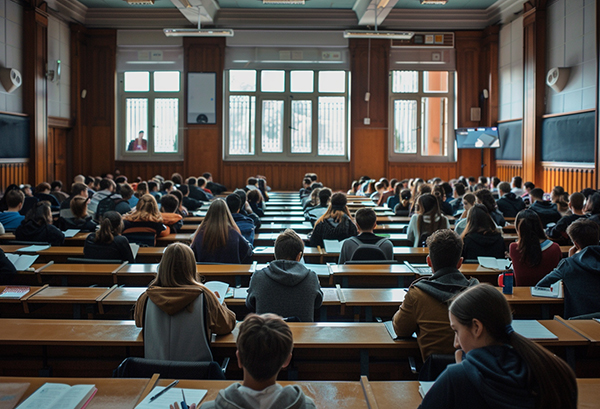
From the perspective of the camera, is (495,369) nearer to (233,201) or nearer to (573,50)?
(233,201)

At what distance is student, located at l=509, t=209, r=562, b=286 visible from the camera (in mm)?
3928

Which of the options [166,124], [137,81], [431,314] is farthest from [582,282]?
[137,81]

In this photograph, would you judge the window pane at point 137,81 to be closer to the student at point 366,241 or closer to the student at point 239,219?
the student at point 239,219

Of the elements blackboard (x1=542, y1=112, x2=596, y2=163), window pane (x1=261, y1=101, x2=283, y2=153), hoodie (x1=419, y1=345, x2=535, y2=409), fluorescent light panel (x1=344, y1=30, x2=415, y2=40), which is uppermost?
fluorescent light panel (x1=344, y1=30, x2=415, y2=40)

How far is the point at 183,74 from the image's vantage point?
566 inches

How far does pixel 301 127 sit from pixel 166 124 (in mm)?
3759

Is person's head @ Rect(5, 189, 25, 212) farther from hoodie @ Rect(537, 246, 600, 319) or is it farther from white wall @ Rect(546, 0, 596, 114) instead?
white wall @ Rect(546, 0, 596, 114)

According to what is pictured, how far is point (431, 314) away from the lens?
250 centimetres

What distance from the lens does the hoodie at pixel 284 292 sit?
3.01m

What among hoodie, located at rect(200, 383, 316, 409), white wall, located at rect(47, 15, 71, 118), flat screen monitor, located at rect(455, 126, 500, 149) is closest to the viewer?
hoodie, located at rect(200, 383, 316, 409)

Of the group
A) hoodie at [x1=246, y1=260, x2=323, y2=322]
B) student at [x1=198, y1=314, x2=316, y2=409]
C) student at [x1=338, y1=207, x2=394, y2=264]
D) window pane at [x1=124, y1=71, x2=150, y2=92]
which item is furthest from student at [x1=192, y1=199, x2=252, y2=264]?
window pane at [x1=124, y1=71, x2=150, y2=92]

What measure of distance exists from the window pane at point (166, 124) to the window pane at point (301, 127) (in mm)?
3261

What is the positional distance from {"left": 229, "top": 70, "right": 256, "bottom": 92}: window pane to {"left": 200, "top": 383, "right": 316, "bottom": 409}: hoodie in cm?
1361

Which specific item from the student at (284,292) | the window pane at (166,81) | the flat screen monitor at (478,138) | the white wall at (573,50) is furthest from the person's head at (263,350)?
the window pane at (166,81)
